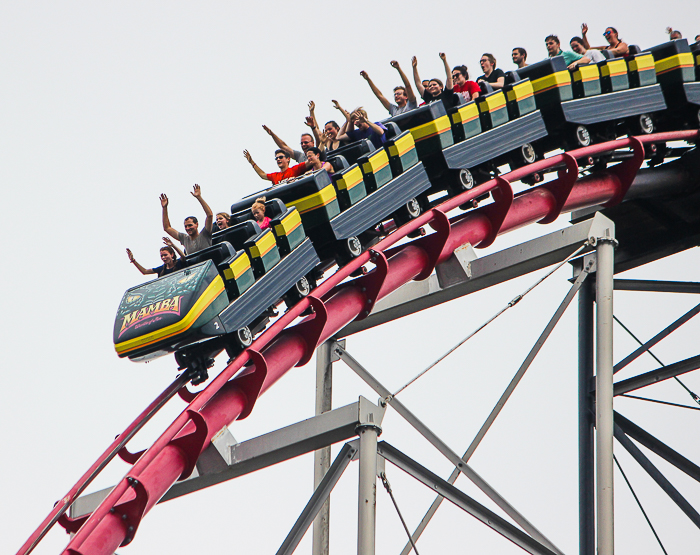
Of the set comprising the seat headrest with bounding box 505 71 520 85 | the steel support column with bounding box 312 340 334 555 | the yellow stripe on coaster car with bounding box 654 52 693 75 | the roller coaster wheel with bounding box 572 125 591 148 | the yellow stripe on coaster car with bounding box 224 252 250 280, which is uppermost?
the seat headrest with bounding box 505 71 520 85

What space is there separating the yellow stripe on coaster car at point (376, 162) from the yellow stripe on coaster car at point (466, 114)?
0.77m

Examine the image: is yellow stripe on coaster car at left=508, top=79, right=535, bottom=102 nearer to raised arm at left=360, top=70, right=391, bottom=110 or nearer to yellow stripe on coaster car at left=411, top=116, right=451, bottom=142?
yellow stripe on coaster car at left=411, top=116, right=451, bottom=142

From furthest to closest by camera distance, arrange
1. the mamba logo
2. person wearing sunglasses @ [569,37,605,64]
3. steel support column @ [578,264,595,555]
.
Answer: person wearing sunglasses @ [569,37,605,64] → steel support column @ [578,264,595,555] → the mamba logo

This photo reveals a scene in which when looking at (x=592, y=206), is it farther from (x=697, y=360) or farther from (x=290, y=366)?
(x=290, y=366)

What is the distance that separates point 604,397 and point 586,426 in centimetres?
179

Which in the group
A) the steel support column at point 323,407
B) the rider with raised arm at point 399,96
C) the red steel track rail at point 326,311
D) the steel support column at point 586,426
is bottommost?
the steel support column at point 586,426

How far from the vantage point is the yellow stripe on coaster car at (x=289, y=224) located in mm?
8219

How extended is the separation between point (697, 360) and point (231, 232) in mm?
4627

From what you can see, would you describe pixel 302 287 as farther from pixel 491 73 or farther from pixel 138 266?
pixel 491 73

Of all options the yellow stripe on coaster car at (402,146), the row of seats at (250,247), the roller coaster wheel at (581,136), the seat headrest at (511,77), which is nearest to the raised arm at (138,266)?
the row of seats at (250,247)

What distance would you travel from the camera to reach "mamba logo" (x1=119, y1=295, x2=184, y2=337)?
24.8ft

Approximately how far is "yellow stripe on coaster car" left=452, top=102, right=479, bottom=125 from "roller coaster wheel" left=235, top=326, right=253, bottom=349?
267 centimetres

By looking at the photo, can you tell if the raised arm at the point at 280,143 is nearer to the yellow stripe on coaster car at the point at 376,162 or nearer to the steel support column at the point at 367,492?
the yellow stripe on coaster car at the point at 376,162

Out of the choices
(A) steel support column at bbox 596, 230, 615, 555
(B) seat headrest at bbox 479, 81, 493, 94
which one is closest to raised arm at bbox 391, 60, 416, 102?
(B) seat headrest at bbox 479, 81, 493, 94
